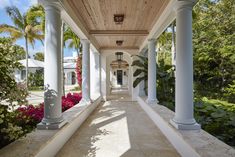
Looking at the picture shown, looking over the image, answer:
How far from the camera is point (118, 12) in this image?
5.36 meters

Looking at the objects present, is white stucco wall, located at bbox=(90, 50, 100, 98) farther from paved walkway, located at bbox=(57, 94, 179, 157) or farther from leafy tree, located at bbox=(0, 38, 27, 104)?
leafy tree, located at bbox=(0, 38, 27, 104)

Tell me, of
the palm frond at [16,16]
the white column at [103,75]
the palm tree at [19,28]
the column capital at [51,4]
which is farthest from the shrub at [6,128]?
the palm frond at [16,16]

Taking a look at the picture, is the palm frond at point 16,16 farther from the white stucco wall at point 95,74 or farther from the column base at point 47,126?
the column base at point 47,126

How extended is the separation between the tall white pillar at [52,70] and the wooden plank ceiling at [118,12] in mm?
775

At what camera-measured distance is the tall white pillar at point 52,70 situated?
3824mm

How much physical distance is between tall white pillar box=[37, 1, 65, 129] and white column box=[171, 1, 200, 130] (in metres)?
2.31

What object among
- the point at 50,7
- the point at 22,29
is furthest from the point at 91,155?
the point at 22,29

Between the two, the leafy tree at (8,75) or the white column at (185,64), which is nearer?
the leafy tree at (8,75)

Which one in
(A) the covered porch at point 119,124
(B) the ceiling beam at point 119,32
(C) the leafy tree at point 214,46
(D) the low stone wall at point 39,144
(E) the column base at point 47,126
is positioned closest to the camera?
(D) the low stone wall at point 39,144

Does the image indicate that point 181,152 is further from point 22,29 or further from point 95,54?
point 22,29

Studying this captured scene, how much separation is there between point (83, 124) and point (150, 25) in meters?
3.76

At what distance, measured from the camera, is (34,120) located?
4602mm

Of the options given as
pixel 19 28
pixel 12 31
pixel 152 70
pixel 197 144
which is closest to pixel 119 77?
pixel 19 28

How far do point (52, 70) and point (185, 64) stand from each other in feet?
8.31
